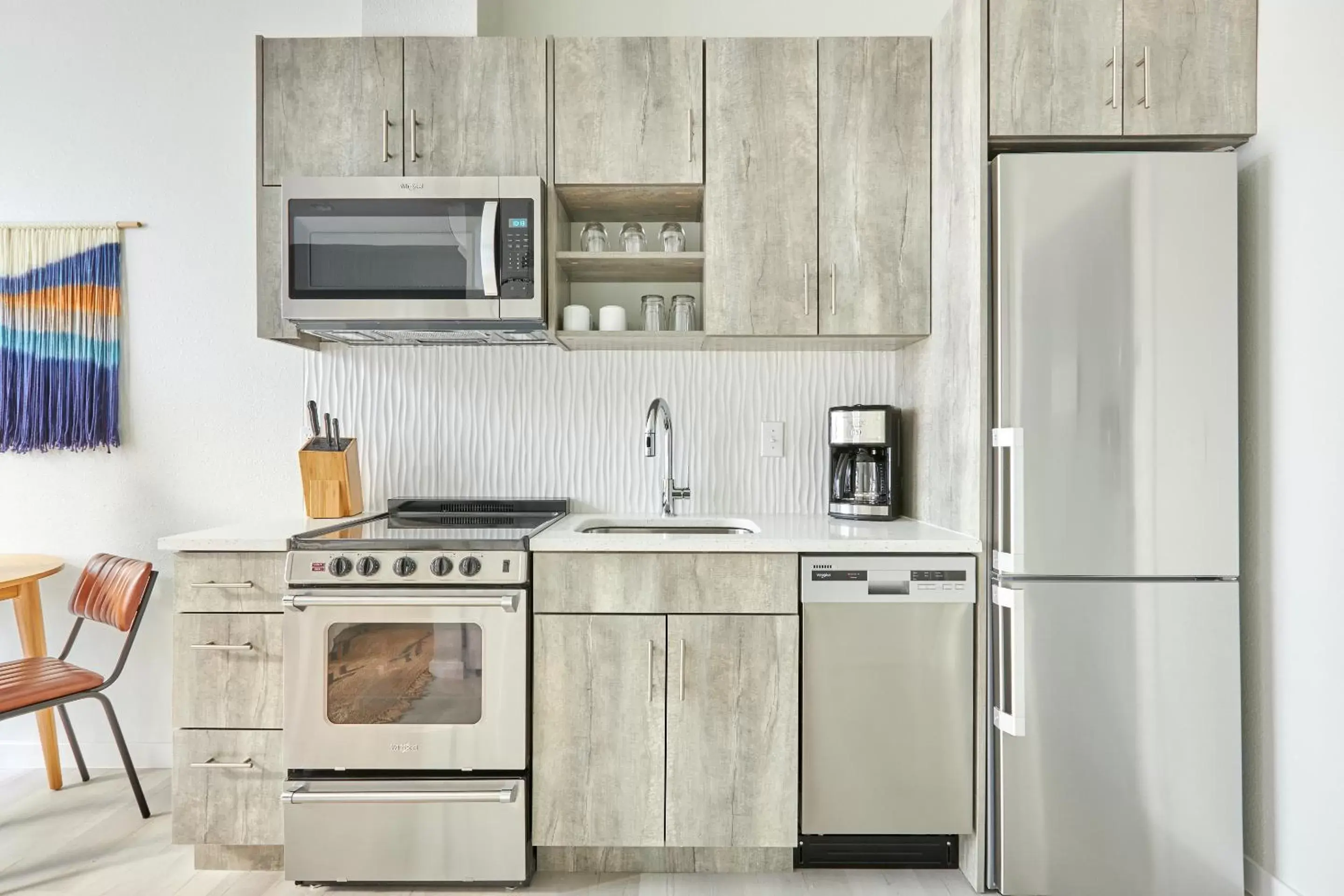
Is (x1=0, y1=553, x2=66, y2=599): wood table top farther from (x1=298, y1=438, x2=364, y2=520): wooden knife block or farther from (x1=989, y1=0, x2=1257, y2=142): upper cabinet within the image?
(x1=989, y1=0, x2=1257, y2=142): upper cabinet

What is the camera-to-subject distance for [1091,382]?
1818 mm

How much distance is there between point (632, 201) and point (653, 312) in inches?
13.9

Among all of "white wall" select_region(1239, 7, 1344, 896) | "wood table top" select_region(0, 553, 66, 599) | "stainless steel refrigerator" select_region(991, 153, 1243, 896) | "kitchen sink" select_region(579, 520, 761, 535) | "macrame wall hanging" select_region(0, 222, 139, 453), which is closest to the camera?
"white wall" select_region(1239, 7, 1344, 896)

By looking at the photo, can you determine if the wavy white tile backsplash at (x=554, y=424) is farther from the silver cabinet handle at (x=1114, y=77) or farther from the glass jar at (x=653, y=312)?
the silver cabinet handle at (x=1114, y=77)

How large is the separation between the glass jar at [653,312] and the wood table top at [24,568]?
6.83ft

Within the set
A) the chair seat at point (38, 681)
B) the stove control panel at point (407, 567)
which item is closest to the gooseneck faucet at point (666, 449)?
the stove control panel at point (407, 567)

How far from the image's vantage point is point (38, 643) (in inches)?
97.5

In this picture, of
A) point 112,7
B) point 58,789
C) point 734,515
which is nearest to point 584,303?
point 734,515

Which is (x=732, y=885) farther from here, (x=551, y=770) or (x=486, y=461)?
(x=486, y=461)

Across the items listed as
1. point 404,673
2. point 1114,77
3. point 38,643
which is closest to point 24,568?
point 38,643

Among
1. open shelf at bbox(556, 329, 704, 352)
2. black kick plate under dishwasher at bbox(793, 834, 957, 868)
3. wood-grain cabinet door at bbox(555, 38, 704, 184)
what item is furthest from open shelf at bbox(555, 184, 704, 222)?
black kick plate under dishwasher at bbox(793, 834, 957, 868)

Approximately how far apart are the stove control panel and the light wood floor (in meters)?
0.81

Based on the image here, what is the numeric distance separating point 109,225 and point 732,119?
219 centimetres

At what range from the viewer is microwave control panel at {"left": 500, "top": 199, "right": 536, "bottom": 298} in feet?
7.02
